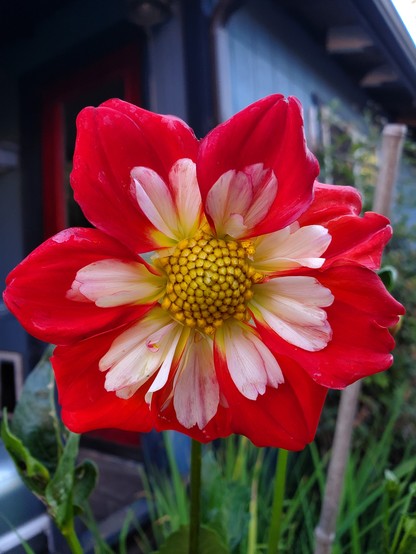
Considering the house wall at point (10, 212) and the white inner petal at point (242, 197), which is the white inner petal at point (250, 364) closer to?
the white inner petal at point (242, 197)

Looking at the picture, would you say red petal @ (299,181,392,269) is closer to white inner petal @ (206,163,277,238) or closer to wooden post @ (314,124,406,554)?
white inner petal @ (206,163,277,238)

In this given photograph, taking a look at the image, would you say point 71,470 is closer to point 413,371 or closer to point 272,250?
point 272,250

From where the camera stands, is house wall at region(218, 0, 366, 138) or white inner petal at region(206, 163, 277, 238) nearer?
white inner petal at region(206, 163, 277, 238)

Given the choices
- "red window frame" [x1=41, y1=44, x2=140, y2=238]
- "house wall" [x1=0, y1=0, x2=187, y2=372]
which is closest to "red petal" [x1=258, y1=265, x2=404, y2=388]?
"house wall" [x1=0, y1=0, x2=187, y2=372]

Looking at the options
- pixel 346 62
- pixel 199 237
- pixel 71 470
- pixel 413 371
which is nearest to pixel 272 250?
pixel 199 237

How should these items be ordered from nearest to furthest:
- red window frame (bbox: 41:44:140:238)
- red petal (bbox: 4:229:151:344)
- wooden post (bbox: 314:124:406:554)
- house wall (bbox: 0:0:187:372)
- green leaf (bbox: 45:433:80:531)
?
red petal (bbox: 4:229:151:344) → green leaf (bbox: 45:433:80:531) → wooden post (bbox: 314:124:406:554) → house wall (bbox: 0:0:187:372) → red window frame (bbox: 41:44:140:238)

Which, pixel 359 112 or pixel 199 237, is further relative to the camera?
pixel 359 112

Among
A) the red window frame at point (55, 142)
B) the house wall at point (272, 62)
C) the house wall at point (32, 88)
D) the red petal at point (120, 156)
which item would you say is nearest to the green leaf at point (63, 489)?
the red petal at point (120, 156)

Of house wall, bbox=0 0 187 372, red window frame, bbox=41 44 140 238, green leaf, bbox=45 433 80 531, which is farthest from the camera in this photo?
red window frame, bbox=41 44 140 238
